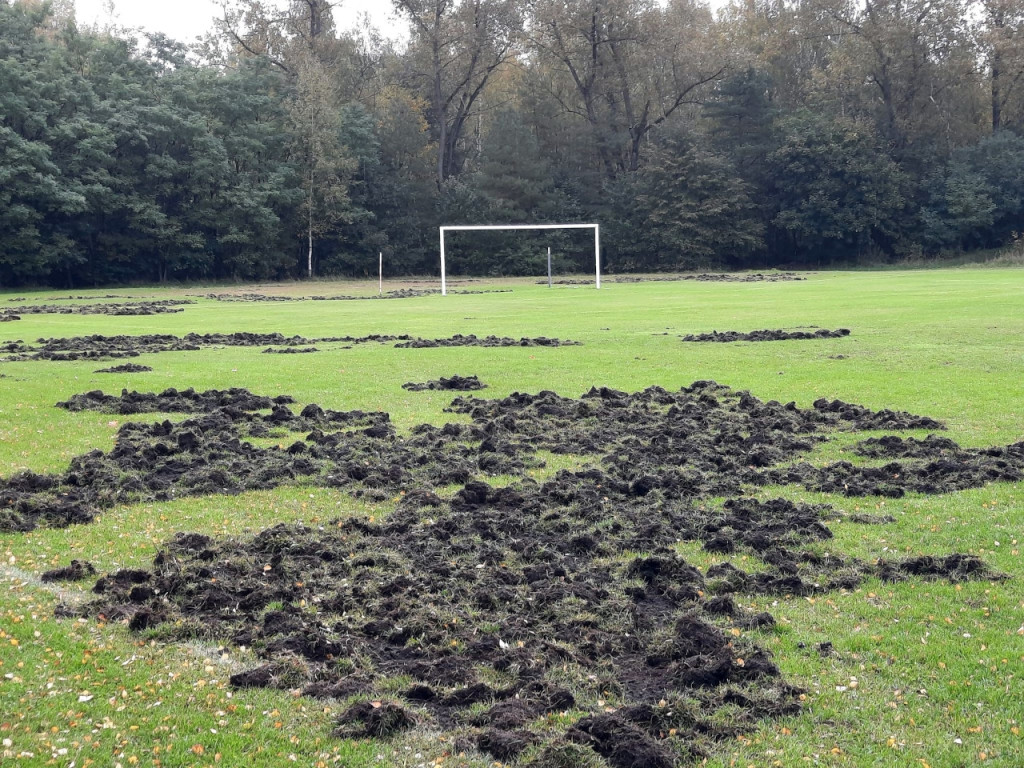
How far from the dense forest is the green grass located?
2153 inches

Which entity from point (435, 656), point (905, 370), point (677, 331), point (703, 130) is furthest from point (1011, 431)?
point (703, 130)

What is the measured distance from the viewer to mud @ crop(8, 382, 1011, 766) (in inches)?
240

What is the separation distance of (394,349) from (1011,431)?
1611 centimetres

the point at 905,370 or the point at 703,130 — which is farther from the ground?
the point at 703,130

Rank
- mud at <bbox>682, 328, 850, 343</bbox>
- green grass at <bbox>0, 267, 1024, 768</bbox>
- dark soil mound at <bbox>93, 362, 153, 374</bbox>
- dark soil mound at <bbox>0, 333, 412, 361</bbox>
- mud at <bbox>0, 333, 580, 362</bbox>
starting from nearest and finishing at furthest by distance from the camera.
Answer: green grass at <bbox>0, 267, 1024, 768</bbox> < dark soil mound at <bbox>93, 362, 153, 374</bbox> < dark soil mound at <bbox>0, 333, 412, 361</bbox> < mud at <bbox>0, 333, 580, 362</bbox> < mud at <bbox>682, 328, 850, 343</bbox>

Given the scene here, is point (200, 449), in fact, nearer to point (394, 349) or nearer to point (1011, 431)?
point (1011, 431)

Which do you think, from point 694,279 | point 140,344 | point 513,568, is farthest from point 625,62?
point 513,568

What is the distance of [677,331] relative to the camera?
2914cm

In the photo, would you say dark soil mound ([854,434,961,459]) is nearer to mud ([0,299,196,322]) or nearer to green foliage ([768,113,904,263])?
mud ([0,299,196,322])

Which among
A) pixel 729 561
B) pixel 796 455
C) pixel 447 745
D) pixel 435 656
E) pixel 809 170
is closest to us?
pixel 447 745

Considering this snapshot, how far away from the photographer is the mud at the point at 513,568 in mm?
6102

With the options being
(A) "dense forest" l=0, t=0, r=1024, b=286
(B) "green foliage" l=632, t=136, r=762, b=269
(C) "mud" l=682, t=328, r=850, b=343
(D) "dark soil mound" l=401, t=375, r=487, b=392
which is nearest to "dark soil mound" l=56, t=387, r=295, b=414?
(D) "dark soil mound" l=401, t=375, r=487, b=392

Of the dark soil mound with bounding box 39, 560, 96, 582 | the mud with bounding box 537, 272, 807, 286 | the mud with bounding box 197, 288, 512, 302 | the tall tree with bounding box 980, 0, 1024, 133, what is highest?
the tall tree with bounding box 980, 0, 1024, 133

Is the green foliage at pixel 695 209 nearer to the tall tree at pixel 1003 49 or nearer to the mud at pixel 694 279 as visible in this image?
the mud at pixel 694 279
